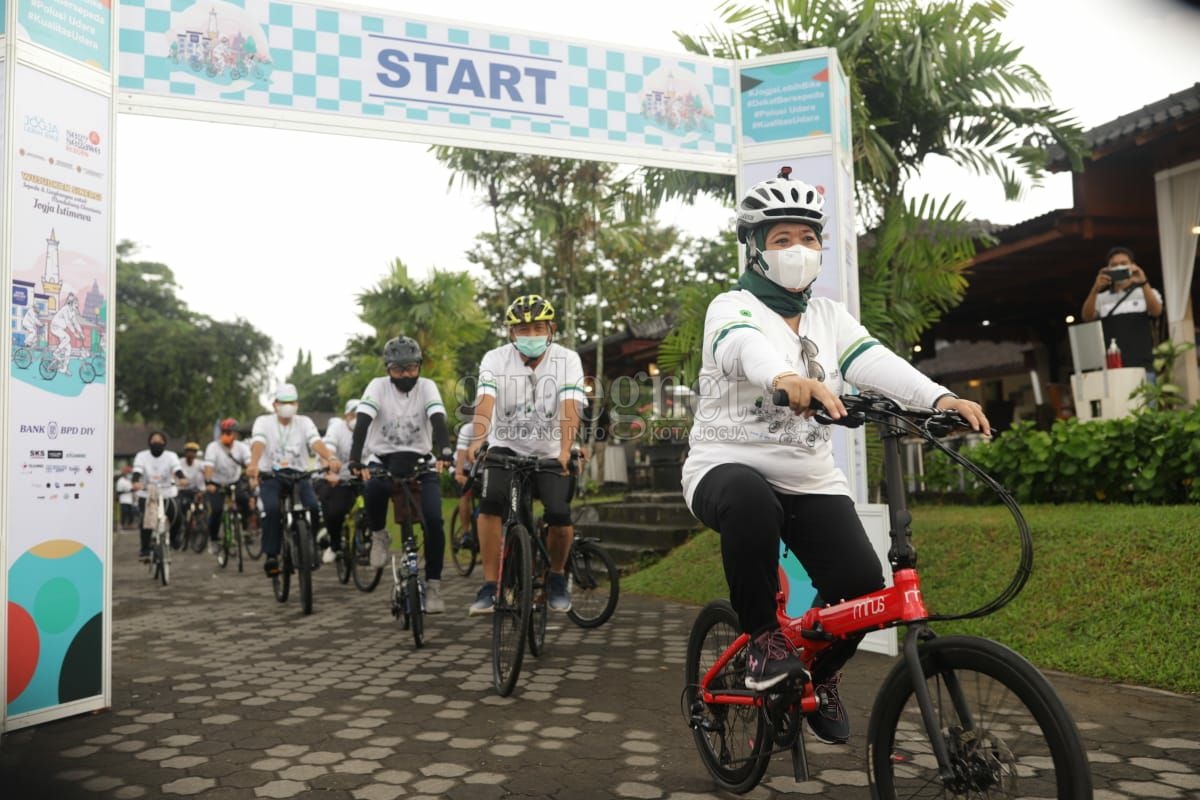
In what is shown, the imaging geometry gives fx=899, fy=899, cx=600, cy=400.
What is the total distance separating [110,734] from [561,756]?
217 centimetres

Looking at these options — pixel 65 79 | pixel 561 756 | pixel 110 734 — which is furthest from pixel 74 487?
pixel 561 756

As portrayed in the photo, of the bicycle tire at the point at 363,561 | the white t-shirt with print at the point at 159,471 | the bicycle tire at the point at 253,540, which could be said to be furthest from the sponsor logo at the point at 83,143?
the bicycle tire at the point at 253,540

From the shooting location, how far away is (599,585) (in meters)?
7.04

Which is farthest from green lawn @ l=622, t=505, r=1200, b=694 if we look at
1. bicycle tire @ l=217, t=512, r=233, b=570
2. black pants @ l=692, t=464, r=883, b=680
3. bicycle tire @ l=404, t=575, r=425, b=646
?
bicycle tire @ l=217, t=512, r=233, b=570

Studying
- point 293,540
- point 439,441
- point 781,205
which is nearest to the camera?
point 781,205

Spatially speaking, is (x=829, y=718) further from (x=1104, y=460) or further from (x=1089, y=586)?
(x=1104, y=460)

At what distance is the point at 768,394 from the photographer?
2857 millimetres

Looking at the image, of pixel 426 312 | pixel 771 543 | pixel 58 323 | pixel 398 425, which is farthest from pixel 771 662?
pixel 426 312

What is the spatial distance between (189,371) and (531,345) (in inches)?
1623

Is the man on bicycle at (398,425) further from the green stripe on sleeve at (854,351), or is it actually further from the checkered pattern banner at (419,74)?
the green stripe on sleeve at (854,351)

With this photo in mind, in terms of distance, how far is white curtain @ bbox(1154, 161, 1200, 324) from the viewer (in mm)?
10211

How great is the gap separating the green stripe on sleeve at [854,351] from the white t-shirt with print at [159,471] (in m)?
Result: 11.5

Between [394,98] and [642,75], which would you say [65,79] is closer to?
[394,98]

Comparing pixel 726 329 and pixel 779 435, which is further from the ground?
pixel 726 329
